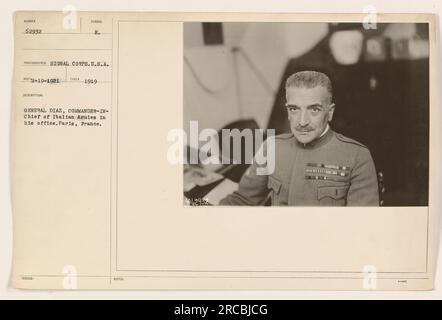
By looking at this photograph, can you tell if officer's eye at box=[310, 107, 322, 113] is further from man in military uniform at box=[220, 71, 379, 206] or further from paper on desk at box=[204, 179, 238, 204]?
paper on desk at box=[204, 179, 238, 204]

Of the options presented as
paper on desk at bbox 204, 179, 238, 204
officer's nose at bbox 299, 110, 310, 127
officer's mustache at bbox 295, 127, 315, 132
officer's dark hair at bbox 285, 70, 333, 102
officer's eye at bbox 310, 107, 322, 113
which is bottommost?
paper on desk at bbox 204, 179, 238, 204

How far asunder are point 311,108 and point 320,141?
5 cm

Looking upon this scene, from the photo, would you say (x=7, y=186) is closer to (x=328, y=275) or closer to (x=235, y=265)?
(x=235, y=265)

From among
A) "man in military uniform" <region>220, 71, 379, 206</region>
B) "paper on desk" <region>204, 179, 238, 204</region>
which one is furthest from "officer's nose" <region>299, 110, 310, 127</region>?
"paper on desk" <region>204, 179, 238, 204</region>

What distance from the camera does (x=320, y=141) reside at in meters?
0.74

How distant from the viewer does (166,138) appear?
0.74 meters

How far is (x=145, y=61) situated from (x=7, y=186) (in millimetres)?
293

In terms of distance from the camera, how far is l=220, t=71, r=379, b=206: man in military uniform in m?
0.73

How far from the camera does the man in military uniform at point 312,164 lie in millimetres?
735

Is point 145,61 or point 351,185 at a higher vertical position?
point 145,61

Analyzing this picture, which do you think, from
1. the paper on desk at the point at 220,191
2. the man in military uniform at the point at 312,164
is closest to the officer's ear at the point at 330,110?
the man in military uniform at the point at 312,164

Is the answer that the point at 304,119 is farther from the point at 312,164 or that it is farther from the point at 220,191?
the point at 220,191

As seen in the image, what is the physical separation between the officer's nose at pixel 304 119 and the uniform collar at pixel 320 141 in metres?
0.03
